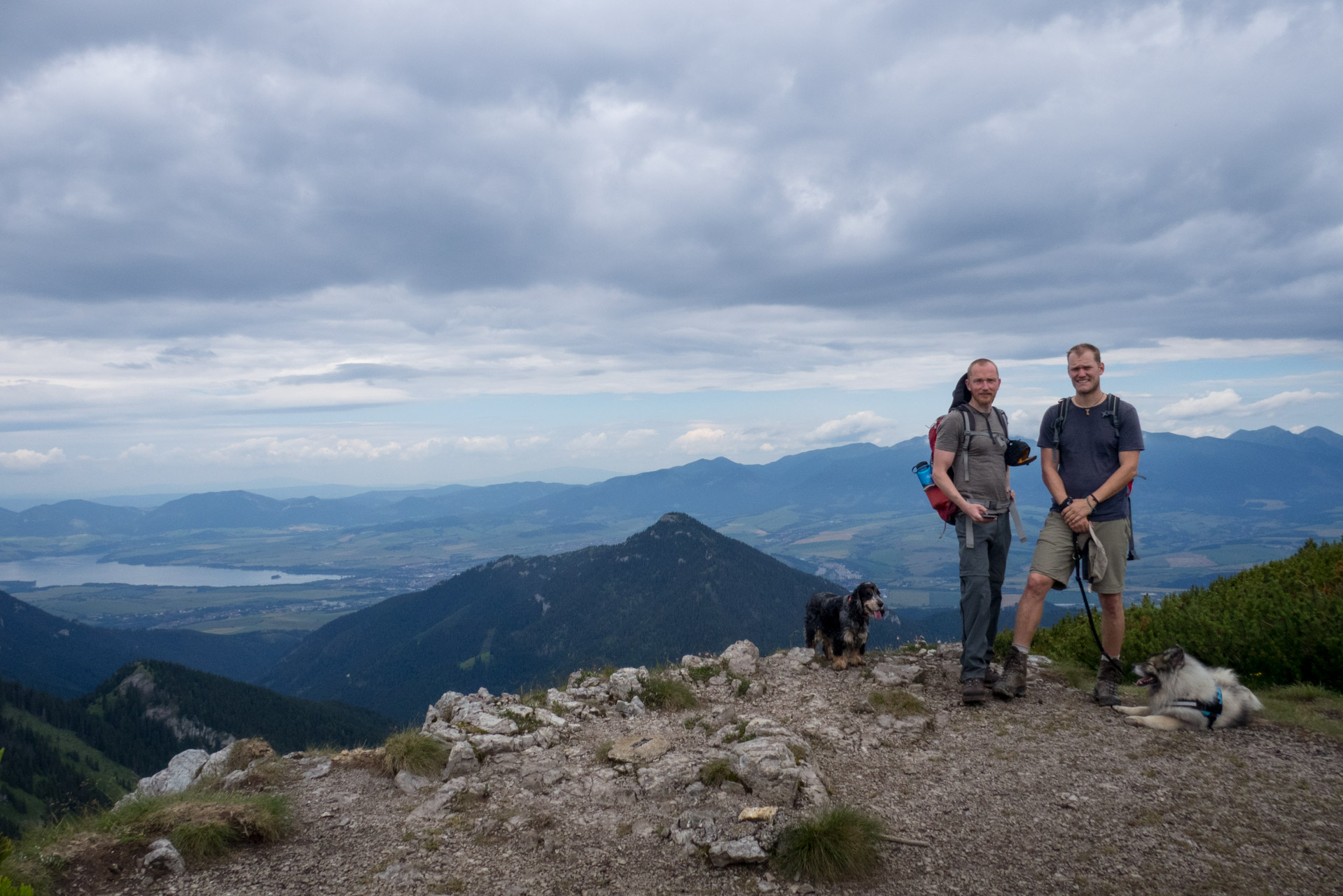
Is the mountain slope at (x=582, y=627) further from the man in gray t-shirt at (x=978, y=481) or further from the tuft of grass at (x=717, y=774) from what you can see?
the tuft of grass at (x=717, y=774)

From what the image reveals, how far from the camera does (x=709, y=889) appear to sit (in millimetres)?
4648

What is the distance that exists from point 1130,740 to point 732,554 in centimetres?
18265

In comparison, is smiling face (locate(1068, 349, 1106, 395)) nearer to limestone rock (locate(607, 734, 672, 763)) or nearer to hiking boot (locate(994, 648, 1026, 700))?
hiking boot (locate(994, 648, 1026, 700))

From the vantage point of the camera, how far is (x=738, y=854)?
486 centimetres

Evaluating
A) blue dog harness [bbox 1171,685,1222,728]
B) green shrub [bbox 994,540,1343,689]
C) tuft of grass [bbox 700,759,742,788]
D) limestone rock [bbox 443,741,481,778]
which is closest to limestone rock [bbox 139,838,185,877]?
limestone rock [bbox 443,741,481,778]

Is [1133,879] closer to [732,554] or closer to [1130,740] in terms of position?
[1130,740]

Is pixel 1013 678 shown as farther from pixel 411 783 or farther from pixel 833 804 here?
pixel 411 783

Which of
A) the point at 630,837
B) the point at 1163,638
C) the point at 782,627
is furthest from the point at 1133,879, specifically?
the point at 782,627

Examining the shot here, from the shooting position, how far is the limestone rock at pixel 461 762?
6.72m

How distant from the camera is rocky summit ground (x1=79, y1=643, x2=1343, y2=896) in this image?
454 centimetres

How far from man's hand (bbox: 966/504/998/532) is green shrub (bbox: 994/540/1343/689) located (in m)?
3.34

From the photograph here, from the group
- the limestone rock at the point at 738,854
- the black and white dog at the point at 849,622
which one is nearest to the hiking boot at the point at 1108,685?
the black and white dog at the point at 849,622

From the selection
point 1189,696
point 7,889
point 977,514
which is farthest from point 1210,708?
point 7,889

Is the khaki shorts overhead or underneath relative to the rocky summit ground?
overhead
